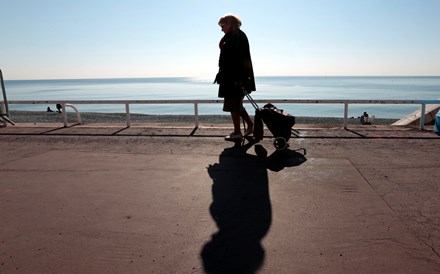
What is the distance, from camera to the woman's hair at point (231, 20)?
6234 mm

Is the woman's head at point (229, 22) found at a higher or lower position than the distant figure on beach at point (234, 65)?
higher

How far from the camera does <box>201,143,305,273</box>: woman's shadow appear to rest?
2525mm

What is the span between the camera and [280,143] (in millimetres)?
5812

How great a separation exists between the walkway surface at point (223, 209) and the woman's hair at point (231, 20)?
2.46 metres

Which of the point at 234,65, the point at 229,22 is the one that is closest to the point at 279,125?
the point at 234,65

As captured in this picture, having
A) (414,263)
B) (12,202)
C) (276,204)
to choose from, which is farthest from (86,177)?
(414,263)

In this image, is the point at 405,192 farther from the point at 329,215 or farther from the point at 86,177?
the point at 86,177

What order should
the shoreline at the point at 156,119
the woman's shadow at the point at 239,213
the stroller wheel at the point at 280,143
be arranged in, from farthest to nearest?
the shoreline at the point at 156,119
the stroller wheel at the point at 280,143
the woman's shadow at the point at 239,213

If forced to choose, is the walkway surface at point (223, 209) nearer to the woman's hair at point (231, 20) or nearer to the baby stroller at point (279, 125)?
the baby stroller at point (279, 125)

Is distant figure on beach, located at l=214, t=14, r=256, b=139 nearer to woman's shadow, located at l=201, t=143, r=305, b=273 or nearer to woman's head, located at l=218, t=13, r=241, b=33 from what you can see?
woman's head, located at l=218, t=13, r=241, b=33

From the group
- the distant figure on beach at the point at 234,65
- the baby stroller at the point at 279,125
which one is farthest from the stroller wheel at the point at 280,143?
the distant figure on beach at the point at 234,65

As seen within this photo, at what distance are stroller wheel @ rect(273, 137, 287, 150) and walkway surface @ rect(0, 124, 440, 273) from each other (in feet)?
0.45

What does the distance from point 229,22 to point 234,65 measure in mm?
844

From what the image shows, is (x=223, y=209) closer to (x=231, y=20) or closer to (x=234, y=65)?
(x=234, y=65)
